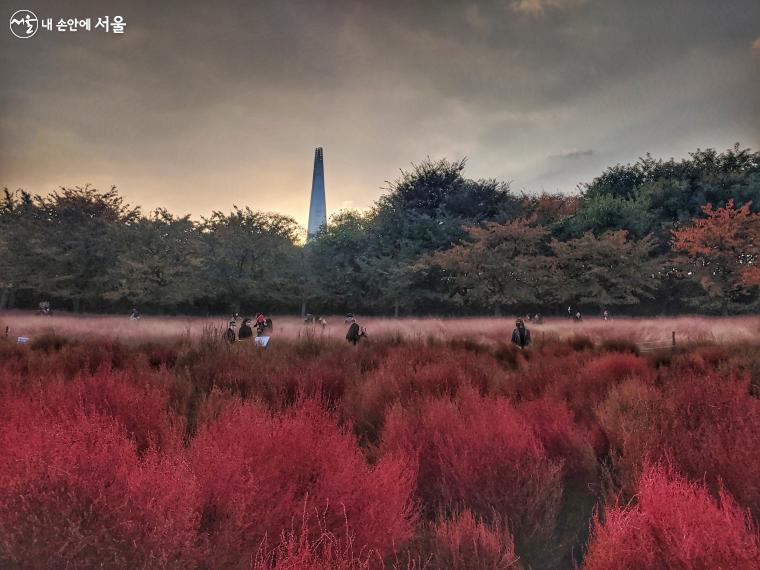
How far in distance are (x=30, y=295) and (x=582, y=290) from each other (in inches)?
1352

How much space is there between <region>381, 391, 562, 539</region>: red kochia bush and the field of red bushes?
2cm

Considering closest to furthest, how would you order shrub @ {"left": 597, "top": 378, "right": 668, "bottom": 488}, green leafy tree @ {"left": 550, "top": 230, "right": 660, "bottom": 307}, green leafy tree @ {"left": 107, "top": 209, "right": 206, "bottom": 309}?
shrub @ {"left": 597, "top": 378, "right": 668, "bottom": 488} → green leafy tree @ {"left": 107, "top": 209, "right": 206, "bottom": 309} → green leafy tree @ {"left": 550, "top": 230, "right": 660, "bottom": 307}

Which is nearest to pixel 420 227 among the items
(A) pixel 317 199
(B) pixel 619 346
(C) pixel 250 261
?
(C) pixel 250 261

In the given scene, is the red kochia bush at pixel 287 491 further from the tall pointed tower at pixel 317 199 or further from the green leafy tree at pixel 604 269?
the tall pointed tower at pixel 317 199

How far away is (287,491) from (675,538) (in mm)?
1968

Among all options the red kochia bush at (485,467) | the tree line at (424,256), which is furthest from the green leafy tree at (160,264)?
the red kochia bush at (485,467)

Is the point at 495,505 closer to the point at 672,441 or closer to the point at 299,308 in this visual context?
the point at 672,441

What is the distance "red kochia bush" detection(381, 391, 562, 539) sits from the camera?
323cm

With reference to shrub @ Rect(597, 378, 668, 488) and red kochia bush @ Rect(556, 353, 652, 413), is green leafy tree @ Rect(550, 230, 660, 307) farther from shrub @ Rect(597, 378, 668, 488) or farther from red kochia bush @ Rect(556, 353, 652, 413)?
shrub @ Rect(597, 378, 668, 488)

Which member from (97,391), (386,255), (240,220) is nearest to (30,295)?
(240,220)

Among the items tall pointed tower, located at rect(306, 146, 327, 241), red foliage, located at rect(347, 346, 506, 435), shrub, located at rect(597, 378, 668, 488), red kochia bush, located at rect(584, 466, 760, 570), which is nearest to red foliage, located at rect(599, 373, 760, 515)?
shrub, located at rect(597, 378, 668, 488)

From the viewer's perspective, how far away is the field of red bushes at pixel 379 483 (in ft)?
7.11

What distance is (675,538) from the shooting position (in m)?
2.13

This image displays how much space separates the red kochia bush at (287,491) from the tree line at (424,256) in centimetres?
2438
